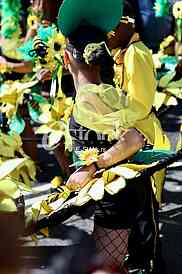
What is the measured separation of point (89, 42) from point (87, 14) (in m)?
0.12

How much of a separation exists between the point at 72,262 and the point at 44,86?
2636 millimetres

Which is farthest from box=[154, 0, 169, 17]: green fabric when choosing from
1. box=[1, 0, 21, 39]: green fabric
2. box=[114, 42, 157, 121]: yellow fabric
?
box=[114, 42, 157, 121]: yellow fabric

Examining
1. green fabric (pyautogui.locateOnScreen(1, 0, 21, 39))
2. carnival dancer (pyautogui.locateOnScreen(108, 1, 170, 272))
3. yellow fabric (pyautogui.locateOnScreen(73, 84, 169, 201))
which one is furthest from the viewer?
green fabric (pyautogui.locateOnScreen(1, 0, 21, 39))

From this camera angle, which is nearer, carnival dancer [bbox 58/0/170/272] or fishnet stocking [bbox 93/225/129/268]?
carnival dancer [bbox 58/0/170/272]

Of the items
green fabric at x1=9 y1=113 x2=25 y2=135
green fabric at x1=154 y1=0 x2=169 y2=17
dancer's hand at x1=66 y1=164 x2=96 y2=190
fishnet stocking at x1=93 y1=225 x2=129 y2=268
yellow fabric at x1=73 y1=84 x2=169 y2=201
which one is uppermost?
green fabric at x1=154 y1=0 x2=169 y2=17

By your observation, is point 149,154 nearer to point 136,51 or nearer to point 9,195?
point 136,51

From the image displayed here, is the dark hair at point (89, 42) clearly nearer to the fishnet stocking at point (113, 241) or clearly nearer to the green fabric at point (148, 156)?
the green fabric at point (148, 156)

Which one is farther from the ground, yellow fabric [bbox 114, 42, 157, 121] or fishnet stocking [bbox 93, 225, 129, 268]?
yellow fabric [bbox 114, 42, 157, 121]

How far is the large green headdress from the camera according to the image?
245 cm

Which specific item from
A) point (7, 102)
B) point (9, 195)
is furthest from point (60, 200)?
point (7, 102)

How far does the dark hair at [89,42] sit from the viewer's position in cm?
243

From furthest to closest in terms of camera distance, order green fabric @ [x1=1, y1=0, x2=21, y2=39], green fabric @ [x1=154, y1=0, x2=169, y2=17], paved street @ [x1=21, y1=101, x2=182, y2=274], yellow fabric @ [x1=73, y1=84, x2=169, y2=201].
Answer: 1. green fabric @ [x1=154, y1=0, x2=169, y2=17]
2. green fabric @ [x1=1, y1=0, x2=21, y2=39]
3. paved street @ [x1=21, y1=101, x2=182, y2=274]
4. yellow fabric @ [x1=73, y1=84, x2=169, y2=201]

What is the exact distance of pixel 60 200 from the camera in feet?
7.63

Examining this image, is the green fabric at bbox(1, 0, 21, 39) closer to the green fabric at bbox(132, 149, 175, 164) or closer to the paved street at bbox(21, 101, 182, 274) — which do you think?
the paved street at bbox(21, 101, 182, 274)
